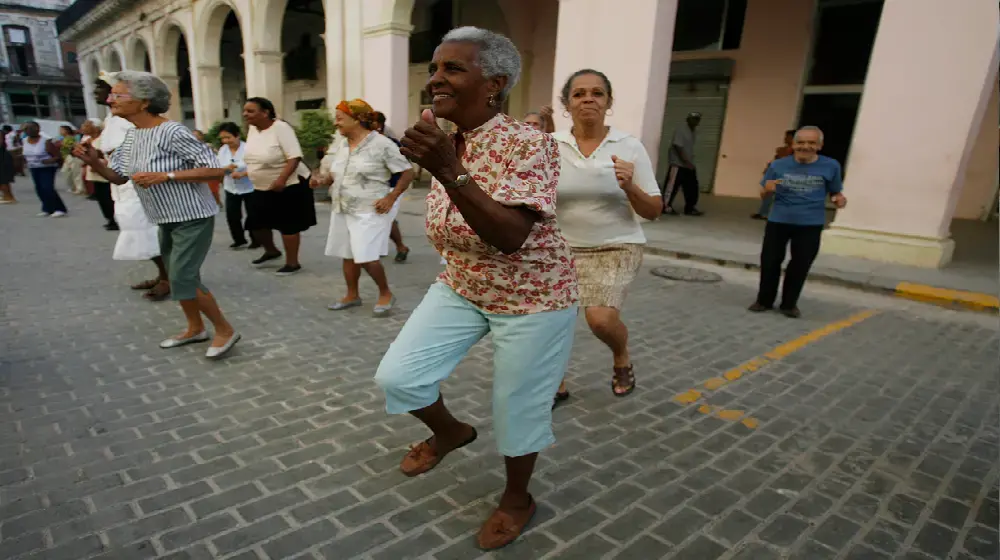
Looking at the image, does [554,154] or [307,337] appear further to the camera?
[307,337]

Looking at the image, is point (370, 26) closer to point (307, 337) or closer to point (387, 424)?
point (307, 337)

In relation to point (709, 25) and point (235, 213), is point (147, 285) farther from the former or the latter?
point (709, 25)

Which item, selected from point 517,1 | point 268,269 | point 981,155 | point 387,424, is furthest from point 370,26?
point 981,155

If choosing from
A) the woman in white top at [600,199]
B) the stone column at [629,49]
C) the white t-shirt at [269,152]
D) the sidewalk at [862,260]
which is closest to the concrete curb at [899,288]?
the sidewalk at [862,260]

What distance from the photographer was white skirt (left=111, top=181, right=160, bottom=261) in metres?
5.14

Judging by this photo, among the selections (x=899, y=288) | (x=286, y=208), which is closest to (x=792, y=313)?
(x=899, y=288)

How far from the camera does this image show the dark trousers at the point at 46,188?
10375mm

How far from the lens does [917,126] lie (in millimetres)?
7223

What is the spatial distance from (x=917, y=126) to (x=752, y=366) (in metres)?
5.18

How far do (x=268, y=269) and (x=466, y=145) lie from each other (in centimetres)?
544

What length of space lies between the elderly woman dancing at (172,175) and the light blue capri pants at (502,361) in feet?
8.01

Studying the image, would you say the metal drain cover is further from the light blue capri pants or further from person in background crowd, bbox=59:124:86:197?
person in background crowd, bbox=59:124:86:197

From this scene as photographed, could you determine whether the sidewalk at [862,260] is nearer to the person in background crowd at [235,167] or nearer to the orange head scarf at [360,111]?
the orange head scarf at [360,111]

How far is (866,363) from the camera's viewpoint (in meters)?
4.42
